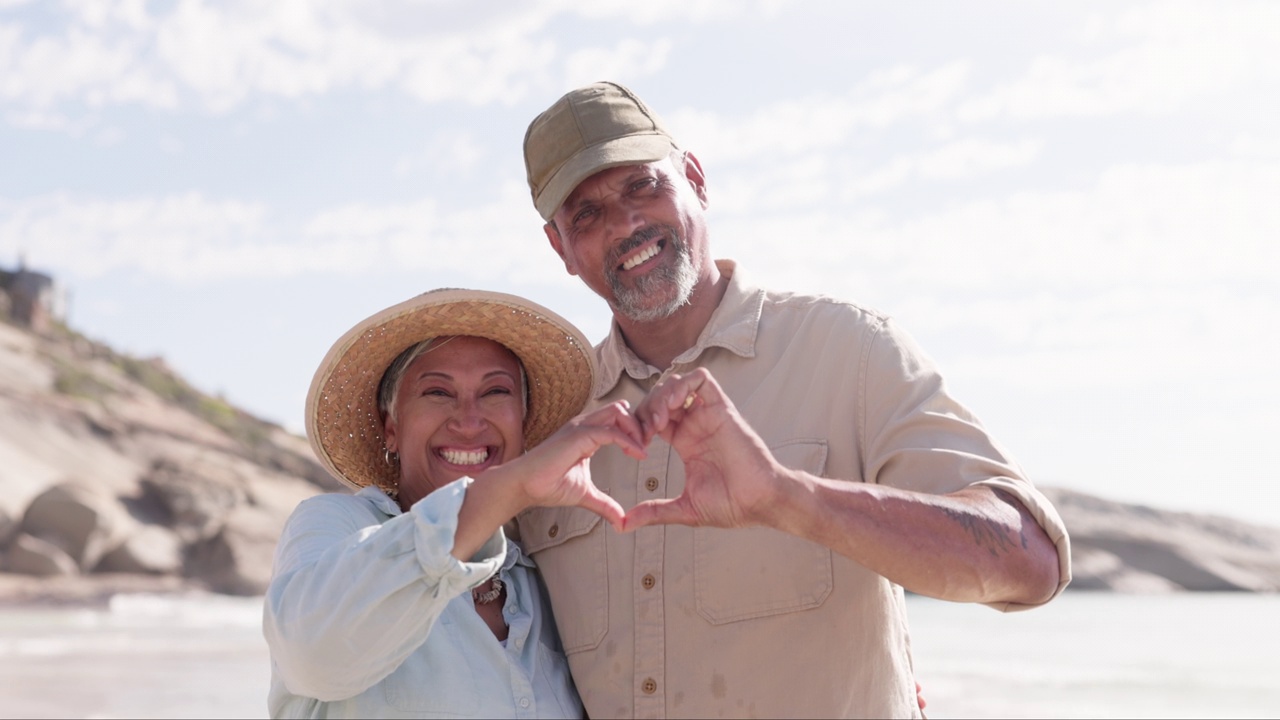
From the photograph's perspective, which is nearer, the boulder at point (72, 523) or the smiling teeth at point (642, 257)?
the smiling teeth at point (642, 257)

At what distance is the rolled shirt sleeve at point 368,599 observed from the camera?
209 cm

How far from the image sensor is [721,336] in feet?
9.84

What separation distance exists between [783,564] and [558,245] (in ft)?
4.23

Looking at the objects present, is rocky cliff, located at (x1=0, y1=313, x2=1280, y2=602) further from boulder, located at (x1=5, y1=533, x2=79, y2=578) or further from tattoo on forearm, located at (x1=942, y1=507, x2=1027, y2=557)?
tattoo on forearm, located at (x1=942, y1=507, x2=1027, y2=557)

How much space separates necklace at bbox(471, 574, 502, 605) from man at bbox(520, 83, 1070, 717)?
18 cm

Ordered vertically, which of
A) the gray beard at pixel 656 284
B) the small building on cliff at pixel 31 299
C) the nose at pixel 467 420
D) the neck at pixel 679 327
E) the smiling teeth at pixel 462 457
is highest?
the small building on cliff at pixel 31 299

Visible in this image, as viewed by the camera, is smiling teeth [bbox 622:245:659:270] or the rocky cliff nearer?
smiling teeth [bbox 622:245:659:270]

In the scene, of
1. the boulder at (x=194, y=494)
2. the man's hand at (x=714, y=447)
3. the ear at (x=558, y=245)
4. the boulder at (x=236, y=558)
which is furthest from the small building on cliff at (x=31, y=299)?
the man's hand at (x=714, y=447)

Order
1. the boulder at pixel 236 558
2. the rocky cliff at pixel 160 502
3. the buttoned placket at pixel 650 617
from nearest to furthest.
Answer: the buttoned placket at pixel 650 617, the rocky cliff at pixel 160 502, the boulder at pixel 236 558

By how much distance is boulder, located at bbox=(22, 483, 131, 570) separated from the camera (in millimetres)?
19297

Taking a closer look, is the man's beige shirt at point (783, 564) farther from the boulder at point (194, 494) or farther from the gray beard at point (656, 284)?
the boulder at point (194, 494)

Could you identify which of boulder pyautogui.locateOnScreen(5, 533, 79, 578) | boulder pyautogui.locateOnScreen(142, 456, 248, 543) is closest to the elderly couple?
boulder pyautogui.locateOnScreen(5, 533, 79, 578)

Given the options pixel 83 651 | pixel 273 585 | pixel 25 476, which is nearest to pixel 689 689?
pixel 273 585

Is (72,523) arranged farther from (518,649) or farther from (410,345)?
(518,649)
